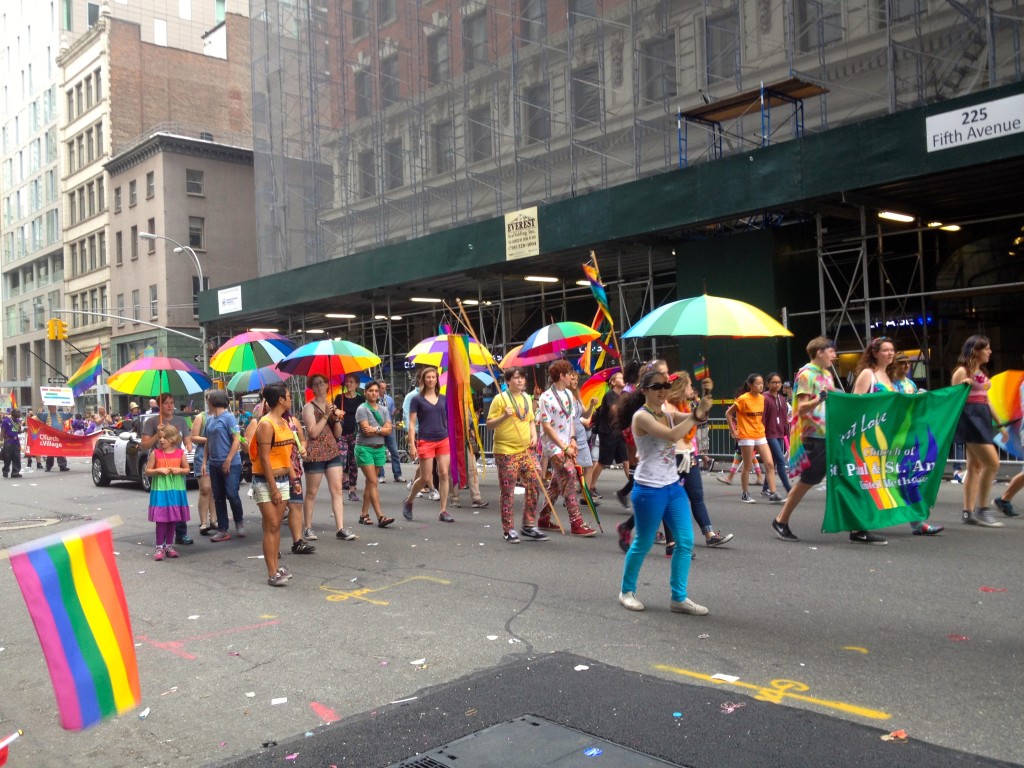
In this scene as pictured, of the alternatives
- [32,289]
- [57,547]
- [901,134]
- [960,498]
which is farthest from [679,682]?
[32,289]

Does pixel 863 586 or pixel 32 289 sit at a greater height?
pixel 32 289

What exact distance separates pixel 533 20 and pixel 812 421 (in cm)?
1790

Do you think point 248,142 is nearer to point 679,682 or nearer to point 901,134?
point 901,134

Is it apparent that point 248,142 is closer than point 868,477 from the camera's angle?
No

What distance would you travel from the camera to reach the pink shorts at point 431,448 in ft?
38.0

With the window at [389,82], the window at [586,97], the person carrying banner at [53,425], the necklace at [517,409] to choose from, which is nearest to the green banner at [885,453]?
the necklace at [517,409]

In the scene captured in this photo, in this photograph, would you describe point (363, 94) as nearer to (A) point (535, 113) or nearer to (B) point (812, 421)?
(A) point (535, 113)

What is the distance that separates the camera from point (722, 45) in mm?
21859

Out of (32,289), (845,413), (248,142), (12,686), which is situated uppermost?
(248,142)

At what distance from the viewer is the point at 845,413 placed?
28.8 ft

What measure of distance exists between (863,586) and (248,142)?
55.9 metres

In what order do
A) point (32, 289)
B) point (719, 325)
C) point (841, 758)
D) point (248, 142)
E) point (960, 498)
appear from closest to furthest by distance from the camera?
point (841, 758), point (719, 325), point (960, 498), point (248, 142), point (32, 289)

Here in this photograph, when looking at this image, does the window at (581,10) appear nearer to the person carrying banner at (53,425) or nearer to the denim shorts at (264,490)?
the person carrying banner at (53,425)

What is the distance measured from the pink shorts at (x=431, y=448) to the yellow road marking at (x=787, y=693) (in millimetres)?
6658
